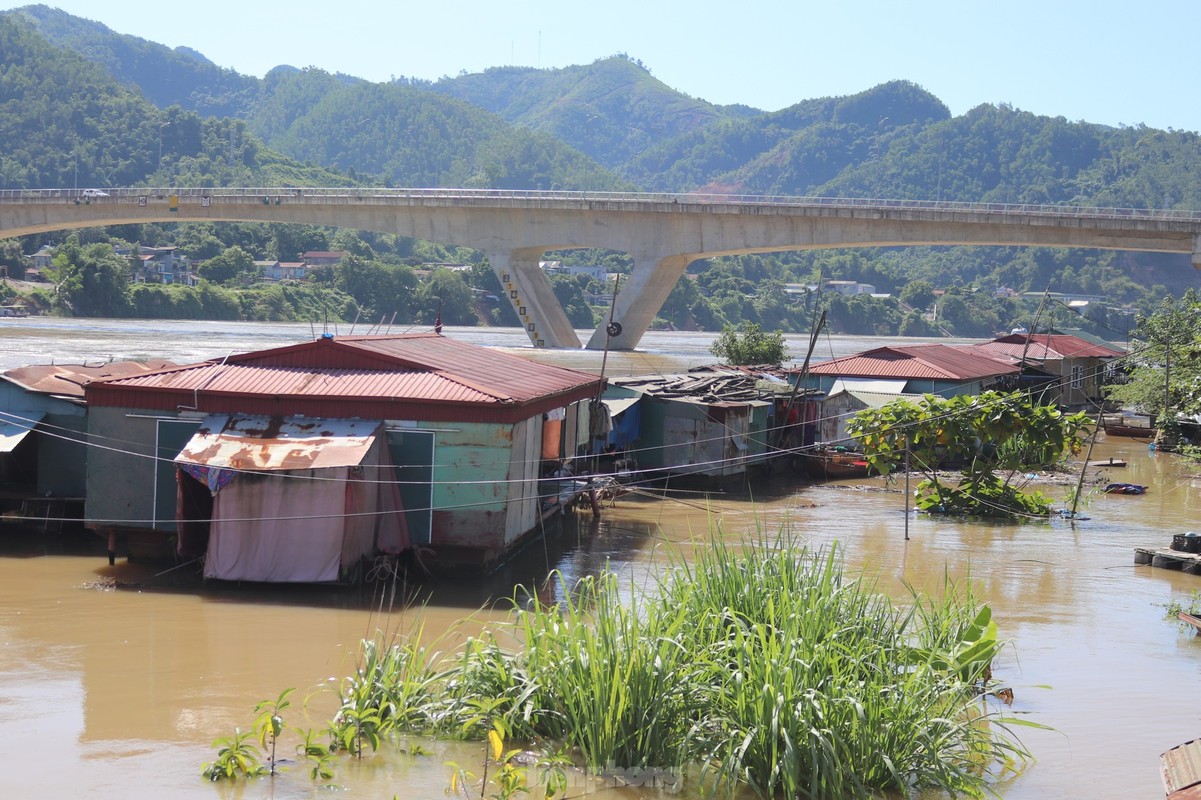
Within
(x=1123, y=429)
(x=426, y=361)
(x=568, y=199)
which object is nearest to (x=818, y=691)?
(x=426, y=361)

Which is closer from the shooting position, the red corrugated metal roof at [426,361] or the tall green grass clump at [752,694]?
the tall green grass clump at [752,694]

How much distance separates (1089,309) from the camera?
10200 centimetres

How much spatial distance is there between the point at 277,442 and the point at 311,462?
64 centimetres

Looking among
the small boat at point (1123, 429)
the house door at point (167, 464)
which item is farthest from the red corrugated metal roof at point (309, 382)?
the small boat at point (1123, 429)

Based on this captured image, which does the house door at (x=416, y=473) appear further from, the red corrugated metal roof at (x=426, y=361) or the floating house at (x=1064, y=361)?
the floating house at (x=1064, y=361)

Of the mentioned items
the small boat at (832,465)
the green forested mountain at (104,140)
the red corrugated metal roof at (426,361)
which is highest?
the green forested mountain at (104,140)

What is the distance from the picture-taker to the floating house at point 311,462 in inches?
531

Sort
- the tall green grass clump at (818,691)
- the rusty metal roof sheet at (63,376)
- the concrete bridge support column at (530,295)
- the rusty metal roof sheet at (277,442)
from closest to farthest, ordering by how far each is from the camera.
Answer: the tall green grass clump at (818,691) < the rusty metal roof sheet at (277,442) < the rusty metal roof sheet at (63,376) < the concrete bridge support column at (530,295)

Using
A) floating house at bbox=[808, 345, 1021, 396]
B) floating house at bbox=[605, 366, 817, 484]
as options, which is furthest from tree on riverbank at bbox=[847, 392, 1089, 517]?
floating house at bbox=[808, 345, 1021, 396]

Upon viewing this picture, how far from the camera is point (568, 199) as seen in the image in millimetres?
52156

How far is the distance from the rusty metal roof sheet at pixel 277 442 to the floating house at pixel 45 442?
280 cm

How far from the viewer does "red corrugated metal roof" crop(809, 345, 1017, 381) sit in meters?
29.0

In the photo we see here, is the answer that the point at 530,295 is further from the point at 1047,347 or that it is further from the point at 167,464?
the point at 167,464

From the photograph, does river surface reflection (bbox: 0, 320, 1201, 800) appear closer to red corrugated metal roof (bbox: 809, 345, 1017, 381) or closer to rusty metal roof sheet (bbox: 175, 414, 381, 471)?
rusty metal roof sheet (bbox: 175, 414, 381, 471)
